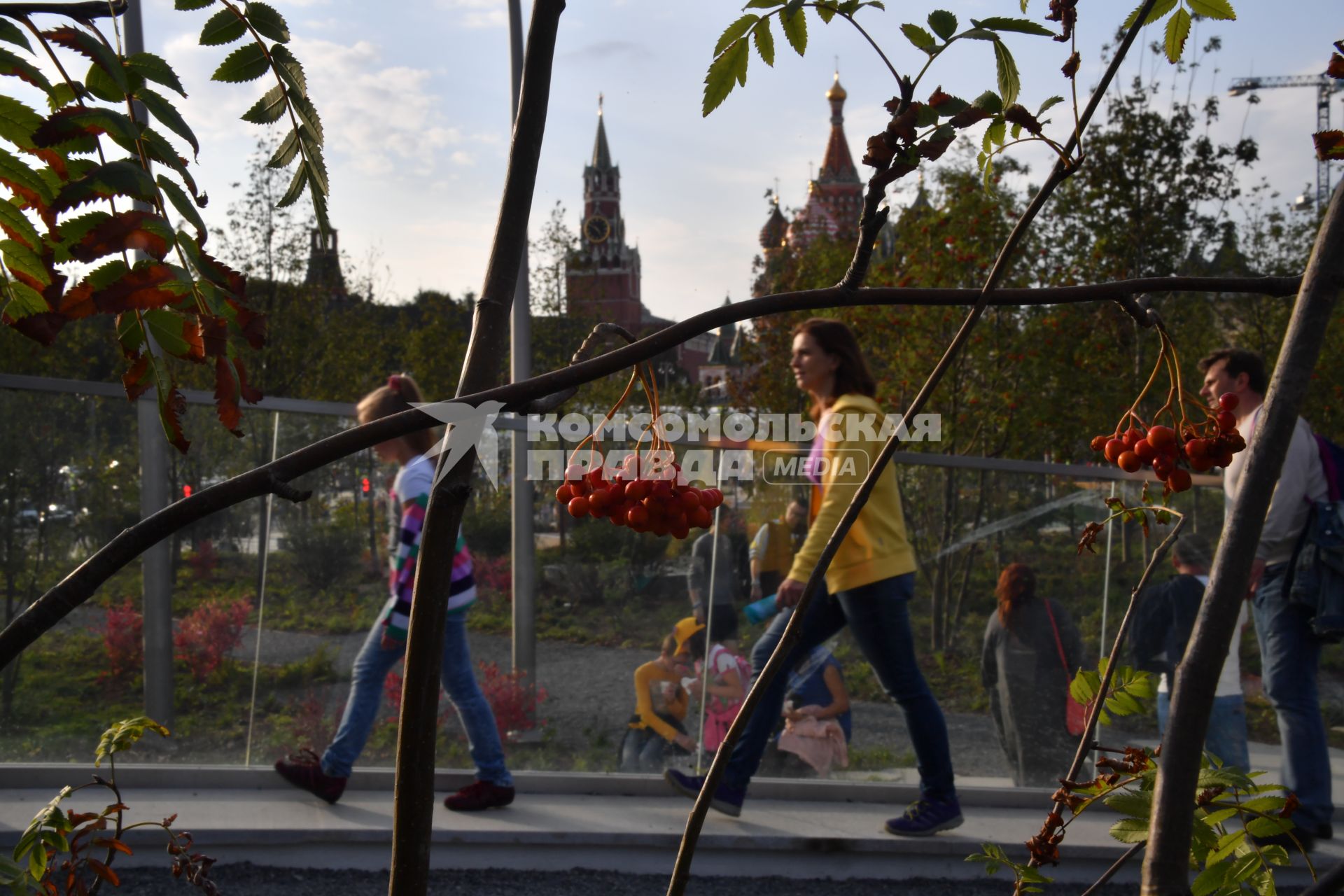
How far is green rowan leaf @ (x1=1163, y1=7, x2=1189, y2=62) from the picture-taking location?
128cm

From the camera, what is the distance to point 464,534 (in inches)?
198

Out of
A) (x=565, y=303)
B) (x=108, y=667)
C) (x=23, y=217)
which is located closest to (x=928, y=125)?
(x=23, y=217)

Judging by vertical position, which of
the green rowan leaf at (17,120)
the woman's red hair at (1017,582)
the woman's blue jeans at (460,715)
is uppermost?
the green rowan leaf at (17,120)

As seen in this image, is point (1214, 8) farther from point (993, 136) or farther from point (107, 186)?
point (107, 186)

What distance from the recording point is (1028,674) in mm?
4957

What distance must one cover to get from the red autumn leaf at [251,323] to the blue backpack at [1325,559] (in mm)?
3952

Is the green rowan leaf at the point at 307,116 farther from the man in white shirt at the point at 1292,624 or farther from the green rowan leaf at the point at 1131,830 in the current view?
the man in white shirt at the point at 1292,624

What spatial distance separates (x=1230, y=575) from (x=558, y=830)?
3.72 m

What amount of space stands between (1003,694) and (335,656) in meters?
2.60

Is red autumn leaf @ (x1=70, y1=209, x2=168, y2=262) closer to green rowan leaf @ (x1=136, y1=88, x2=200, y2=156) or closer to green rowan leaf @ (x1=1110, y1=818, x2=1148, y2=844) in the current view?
green rowan leaf @ (x1=136, y1=88, x2=200, y2=156)

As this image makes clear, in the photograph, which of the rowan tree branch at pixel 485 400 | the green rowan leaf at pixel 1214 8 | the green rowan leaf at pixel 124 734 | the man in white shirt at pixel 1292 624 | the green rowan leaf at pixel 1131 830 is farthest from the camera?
the man in white shirt at pixel 1292 624

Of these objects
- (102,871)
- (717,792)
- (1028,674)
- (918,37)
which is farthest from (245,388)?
(1028,674)

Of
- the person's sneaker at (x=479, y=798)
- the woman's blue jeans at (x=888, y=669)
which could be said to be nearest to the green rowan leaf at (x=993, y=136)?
the woman's blue jeans at (x=888, y=669)

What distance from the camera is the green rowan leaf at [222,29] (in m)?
1.11
